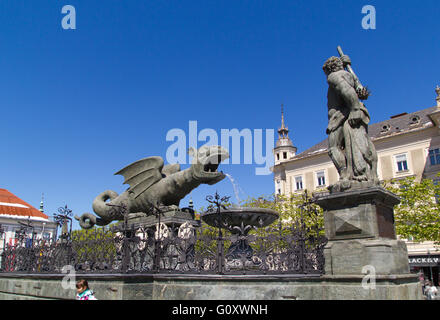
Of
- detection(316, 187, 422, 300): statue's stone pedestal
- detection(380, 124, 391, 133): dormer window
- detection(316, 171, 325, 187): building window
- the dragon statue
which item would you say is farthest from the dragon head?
detection(380, 124, 391, 133): dormer window

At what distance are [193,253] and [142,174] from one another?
12.2 feet

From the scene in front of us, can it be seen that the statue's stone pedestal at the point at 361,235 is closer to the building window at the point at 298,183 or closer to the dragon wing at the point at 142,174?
the dragon wing at the point at 142,174

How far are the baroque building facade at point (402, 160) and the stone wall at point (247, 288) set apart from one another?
26905 millimetres

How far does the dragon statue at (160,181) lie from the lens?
9.77m

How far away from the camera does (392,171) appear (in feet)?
122

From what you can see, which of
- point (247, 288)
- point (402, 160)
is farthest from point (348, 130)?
point (402, 160)

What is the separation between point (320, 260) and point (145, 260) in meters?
3.82

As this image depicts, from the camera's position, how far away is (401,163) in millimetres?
36875

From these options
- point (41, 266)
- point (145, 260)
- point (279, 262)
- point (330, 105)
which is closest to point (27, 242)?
point (41, 266)

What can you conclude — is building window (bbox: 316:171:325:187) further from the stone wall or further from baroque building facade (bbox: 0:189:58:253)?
the stone wall

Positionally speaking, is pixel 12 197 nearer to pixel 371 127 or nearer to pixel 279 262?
pixel 371 127

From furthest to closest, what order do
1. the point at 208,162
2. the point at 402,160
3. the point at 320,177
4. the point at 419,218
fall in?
the point at 320,177
the point at 402,160
the point at 419,218
the point at 208,162

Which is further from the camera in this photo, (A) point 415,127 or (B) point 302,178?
(B) point 302,178

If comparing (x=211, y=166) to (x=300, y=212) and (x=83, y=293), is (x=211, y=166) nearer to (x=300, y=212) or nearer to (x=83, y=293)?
(x=83, y=293)
